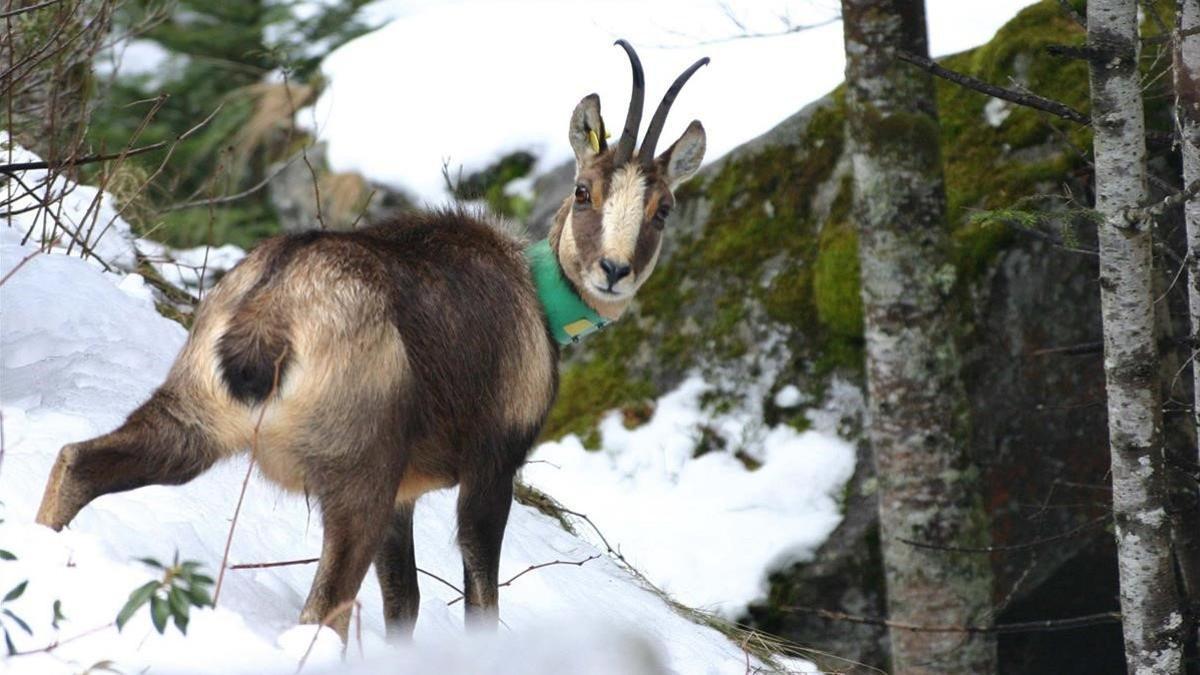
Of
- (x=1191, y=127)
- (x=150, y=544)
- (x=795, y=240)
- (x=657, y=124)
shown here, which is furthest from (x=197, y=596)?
(x=795, y=240)

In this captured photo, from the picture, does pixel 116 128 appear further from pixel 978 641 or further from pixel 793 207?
pixel 978 641

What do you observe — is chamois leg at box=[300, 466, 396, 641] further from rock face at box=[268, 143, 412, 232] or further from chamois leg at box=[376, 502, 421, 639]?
rock face at box=[268, 143, 412, 232]

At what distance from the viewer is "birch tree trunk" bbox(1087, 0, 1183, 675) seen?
16.0 feet

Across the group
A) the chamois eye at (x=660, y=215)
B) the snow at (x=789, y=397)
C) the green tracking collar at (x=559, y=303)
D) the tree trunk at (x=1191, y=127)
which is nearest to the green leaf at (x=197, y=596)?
the green tracking collar at (x=559, y=303)

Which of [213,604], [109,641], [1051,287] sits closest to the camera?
[213,604]

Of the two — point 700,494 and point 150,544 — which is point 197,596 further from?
point 700,494

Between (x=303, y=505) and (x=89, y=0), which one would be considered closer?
(x=303, y=505)

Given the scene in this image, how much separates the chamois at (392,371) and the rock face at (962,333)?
2.67 meters

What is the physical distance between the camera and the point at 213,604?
3.15 m

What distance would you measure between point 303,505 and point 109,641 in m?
1.83

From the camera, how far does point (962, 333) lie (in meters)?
7.54

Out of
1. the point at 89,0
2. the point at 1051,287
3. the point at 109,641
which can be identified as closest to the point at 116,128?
the point at 89,0

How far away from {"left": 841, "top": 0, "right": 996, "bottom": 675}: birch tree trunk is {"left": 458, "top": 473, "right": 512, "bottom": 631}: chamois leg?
9.05ft

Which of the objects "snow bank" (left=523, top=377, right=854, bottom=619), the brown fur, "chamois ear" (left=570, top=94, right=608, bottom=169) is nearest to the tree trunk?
"chamois ear" (left=570, top=94, right=608, bottom=169)
